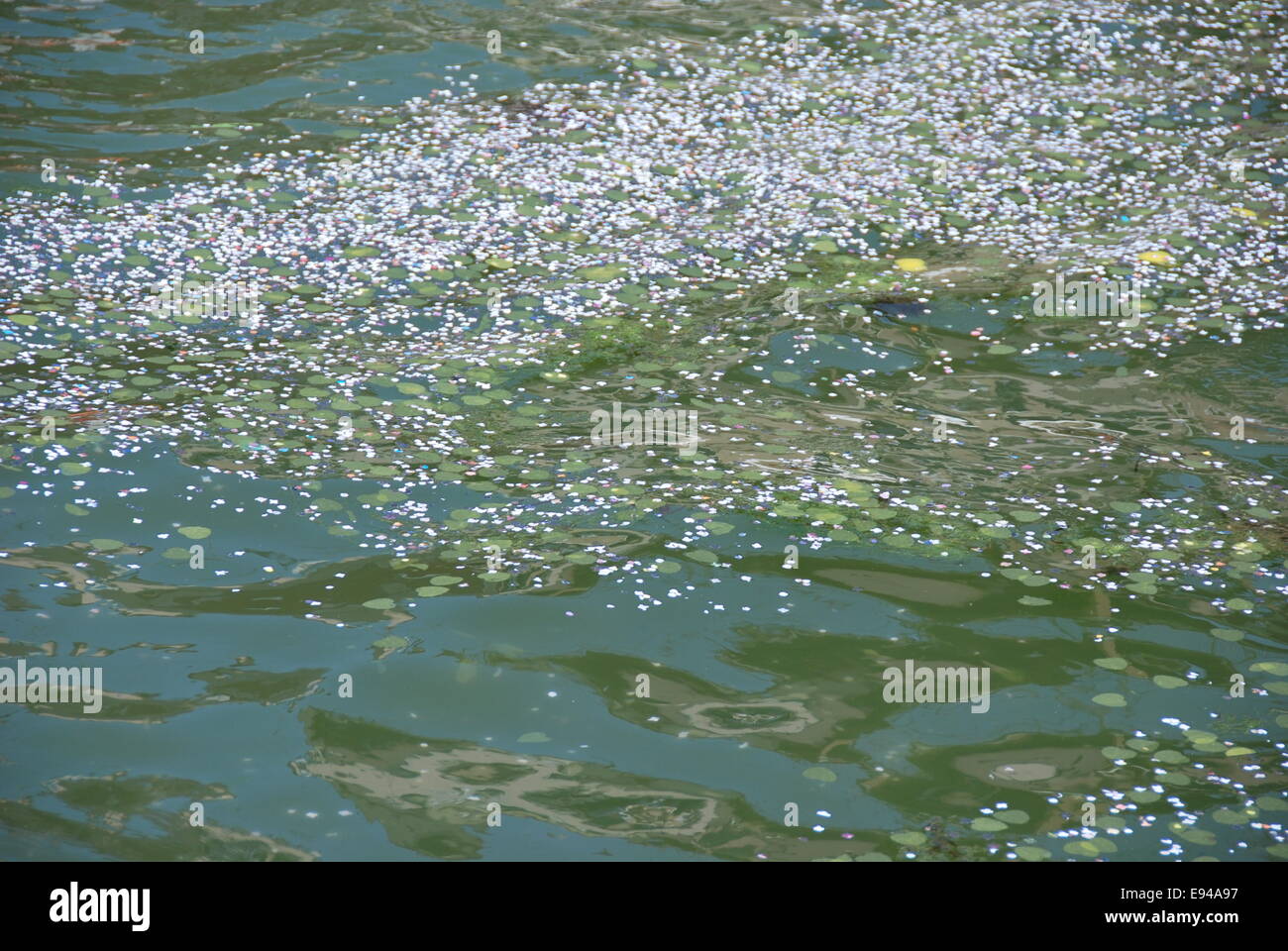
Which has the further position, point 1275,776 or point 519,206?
point 519,206

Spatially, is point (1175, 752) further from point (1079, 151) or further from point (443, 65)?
point (443, 65)
